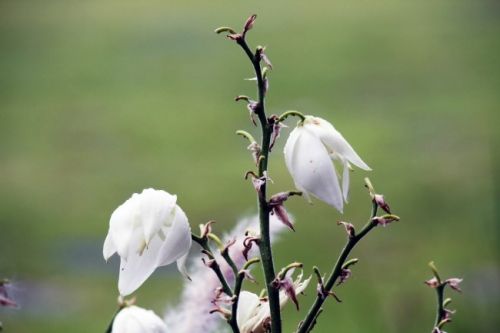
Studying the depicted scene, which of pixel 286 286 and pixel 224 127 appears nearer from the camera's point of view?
pixel 286 286

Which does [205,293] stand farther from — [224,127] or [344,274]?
[224,127]

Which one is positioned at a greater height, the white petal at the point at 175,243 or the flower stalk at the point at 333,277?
the white petal at the point at 175,243

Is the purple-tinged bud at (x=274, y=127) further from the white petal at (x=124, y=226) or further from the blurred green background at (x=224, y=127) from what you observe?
the blurred green background at (x=224, y=127)

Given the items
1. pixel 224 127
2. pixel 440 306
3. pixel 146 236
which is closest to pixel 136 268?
pixel 146 236

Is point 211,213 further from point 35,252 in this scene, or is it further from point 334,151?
point 334,151

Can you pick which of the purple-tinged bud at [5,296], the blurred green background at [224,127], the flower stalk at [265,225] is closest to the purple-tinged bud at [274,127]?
the flower stalk at [265,225]
